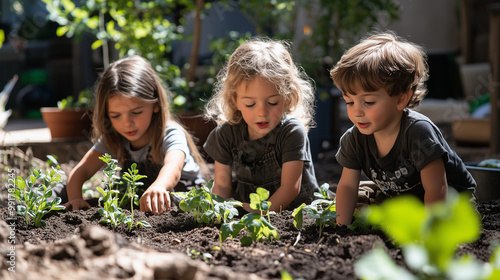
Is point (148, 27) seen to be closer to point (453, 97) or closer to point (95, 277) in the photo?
point (95, 277)

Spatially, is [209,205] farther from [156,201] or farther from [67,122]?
[67,122]

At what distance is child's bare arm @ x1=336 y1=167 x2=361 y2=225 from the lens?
1.85 metres

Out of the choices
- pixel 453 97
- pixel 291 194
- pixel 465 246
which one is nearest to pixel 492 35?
pixel 291 194

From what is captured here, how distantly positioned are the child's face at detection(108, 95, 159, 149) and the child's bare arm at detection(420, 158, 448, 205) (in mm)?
1508

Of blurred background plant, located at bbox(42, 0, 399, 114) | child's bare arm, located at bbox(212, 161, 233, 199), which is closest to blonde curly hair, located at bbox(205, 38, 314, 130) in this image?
Result: child's bare arm, located at bbox(212, 161, 233, 199)

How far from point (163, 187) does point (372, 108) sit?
989 millimetres

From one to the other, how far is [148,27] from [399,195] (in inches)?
112

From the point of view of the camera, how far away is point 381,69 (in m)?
1.77

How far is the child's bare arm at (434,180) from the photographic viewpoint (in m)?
1.71

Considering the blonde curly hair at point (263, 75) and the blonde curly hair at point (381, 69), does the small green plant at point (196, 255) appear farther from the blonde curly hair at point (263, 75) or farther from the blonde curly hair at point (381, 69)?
the blonde curly hair at point (263, 75)

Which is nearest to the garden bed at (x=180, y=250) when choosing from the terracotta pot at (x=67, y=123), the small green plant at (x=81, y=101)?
the terracotta pot at (x=67, y=123)

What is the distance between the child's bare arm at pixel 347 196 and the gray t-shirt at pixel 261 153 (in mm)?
363

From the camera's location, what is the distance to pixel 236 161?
2.53 meters

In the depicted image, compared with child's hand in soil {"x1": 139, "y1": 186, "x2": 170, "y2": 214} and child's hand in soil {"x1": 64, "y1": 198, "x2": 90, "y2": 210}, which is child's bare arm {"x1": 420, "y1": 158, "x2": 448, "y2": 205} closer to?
child's hand in soil {"x1": 139, "y1": 186, "x2": 170, "y2": 214}
